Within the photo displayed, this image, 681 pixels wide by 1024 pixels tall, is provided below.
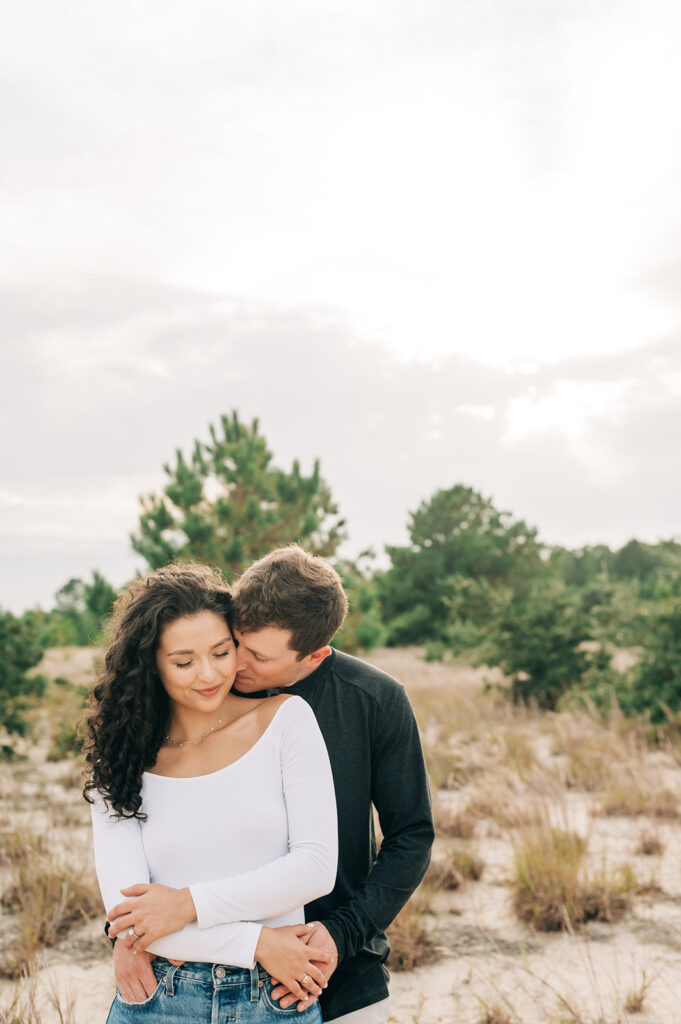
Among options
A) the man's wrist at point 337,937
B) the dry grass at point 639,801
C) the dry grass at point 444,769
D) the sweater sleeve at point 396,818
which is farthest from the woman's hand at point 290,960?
the dry grass at point 444,769

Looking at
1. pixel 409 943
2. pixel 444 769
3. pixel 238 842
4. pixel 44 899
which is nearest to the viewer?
pixel 238 842

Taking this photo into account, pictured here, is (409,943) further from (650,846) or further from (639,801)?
(639,801)

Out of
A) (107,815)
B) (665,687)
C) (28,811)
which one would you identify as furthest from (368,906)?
(665,687)

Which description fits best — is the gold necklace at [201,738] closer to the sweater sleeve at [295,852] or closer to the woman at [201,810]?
the woman at [201,810]

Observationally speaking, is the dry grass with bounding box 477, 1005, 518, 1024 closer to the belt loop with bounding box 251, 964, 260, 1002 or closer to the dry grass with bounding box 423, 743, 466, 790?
the belt loop with bounding box 251, 964, 260, 1002

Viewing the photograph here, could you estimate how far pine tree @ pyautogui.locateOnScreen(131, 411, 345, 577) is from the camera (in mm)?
11797

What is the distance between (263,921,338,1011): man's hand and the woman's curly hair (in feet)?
1.89

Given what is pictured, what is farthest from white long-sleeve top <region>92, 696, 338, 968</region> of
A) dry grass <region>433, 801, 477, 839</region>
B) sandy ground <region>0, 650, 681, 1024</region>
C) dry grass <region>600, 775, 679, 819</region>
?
dry grass <region>600, 775, 679, 819</region>

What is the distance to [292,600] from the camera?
2455 mm

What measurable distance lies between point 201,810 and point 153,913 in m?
0.27

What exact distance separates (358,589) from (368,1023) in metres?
12.7

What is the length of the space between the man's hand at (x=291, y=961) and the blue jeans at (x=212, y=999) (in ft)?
0.15

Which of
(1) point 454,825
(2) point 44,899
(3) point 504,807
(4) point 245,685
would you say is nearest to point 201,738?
(4) point 245,685

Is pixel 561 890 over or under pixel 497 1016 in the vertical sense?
over
